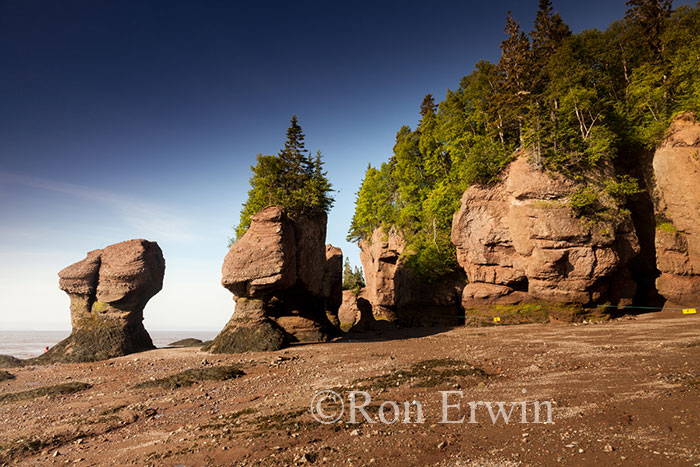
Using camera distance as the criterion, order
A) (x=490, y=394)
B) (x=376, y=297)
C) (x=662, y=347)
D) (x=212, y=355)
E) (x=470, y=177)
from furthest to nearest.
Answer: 1. (x=376, y=297)
2. (x=470, y=177)
3. (x=212, y=355)
4. (x=662, y=347)
5. (x=490, y=394)

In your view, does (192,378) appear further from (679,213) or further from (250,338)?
(679,213)

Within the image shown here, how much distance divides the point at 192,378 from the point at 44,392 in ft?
17.3

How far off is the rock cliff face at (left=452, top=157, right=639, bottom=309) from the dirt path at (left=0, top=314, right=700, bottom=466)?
7.96 m

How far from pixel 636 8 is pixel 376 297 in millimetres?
37272

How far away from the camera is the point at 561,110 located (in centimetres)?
2380

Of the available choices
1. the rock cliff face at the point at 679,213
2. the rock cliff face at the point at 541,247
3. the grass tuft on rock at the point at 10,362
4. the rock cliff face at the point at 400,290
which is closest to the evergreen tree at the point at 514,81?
the rock cliff face at the point at 541,247

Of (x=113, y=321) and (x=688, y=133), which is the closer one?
(x=688, y=133)

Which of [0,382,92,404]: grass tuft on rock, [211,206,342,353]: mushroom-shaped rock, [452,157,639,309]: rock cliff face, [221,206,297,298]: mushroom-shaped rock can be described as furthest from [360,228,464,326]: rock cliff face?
[0,382,92,404]: grass tuft on rock

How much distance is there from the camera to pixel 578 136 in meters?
23.4

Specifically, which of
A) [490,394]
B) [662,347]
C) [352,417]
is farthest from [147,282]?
[662,347]

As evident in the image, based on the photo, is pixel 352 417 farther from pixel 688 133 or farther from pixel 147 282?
pixel 688 133

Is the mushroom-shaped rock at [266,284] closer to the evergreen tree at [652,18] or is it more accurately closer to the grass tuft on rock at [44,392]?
the grass tuft on rock at [44,392]

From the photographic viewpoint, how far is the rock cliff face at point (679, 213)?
2072 centimetres

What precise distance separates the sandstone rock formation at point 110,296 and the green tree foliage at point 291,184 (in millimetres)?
7907
